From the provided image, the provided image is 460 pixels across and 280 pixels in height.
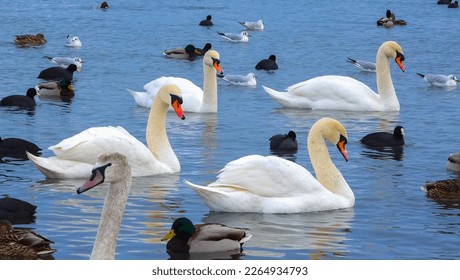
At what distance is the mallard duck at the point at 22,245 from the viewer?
11.4m

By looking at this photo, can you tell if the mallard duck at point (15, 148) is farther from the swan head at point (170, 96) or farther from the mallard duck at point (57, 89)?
the mallard duck at point (57, 89)

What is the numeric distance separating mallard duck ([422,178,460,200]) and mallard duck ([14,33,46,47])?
1989 centimetres

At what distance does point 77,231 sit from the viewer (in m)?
13.0

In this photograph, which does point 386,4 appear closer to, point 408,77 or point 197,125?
point 408,77

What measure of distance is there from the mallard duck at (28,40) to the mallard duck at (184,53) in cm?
371

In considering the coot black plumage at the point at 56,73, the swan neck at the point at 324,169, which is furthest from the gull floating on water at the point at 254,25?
the swan neck at the point at 324,169

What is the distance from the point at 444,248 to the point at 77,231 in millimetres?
3722

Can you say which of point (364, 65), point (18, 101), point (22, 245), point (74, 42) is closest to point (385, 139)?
point (18, 101)

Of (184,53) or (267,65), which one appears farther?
(184,53)

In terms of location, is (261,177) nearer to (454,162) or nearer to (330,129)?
(330,129)

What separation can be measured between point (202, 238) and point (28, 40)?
22.0 metres

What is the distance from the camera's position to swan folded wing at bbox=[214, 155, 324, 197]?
14.0 metres

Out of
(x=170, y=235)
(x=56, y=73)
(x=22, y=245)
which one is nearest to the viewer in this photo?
(x=22, y=245)

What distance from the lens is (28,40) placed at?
3344 cm
